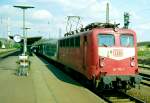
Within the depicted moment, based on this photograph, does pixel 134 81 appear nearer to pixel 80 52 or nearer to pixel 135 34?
pixel 135 34

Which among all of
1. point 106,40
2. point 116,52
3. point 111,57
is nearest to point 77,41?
point 106,40

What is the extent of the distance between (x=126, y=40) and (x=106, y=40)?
945 mm

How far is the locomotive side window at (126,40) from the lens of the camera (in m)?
17.5

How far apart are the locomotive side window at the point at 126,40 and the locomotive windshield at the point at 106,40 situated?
1.43ft

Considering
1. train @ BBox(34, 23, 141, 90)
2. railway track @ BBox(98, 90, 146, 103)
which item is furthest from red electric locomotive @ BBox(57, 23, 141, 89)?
railway track @ BBox(98, 90, 146, 103)

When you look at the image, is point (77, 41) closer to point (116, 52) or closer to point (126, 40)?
point (126, 40)

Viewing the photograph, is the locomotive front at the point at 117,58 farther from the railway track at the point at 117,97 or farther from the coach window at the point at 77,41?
the coach window at the point at 77,41

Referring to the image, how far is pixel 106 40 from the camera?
17.3 metres

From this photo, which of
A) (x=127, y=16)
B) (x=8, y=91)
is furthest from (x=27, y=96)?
Answer: (x=127, y=16)

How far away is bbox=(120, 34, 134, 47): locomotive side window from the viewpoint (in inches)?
688

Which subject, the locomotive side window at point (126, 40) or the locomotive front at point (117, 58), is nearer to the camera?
the locomotive front at point (117, 58)

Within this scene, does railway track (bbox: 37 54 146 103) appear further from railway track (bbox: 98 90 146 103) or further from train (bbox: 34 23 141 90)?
train (bbox: 34 23 141 90)

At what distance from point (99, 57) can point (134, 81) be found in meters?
1.80

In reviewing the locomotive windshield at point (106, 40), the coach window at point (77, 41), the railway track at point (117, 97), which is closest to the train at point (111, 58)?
the locomotive windshield at point (106, 40)
